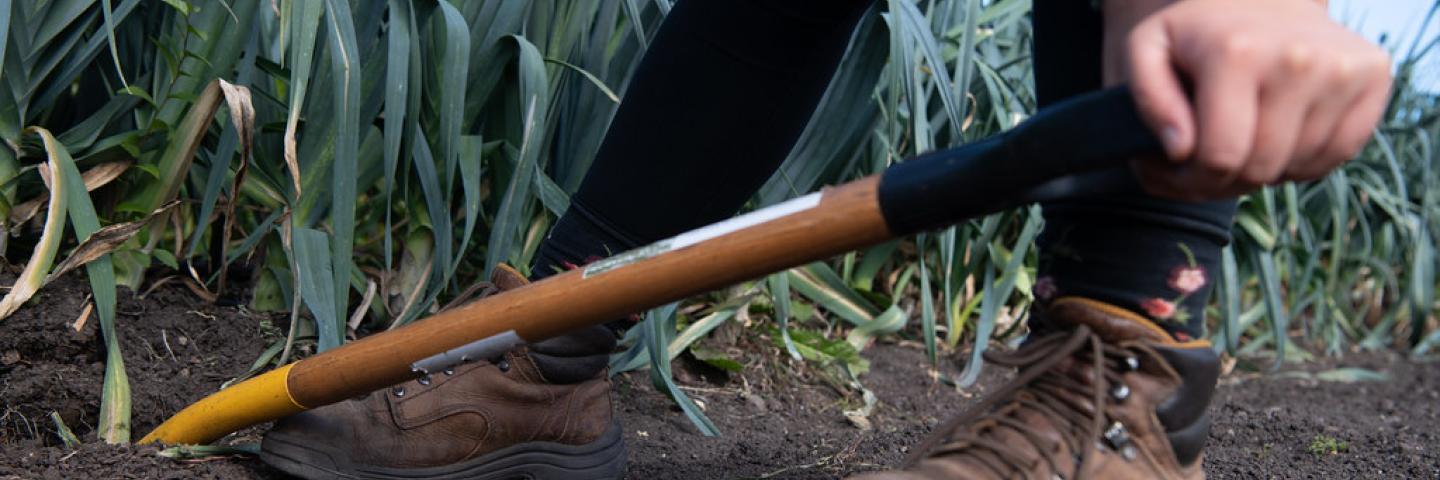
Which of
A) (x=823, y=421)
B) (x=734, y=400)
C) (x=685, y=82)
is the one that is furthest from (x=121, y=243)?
(x=823, y=421)

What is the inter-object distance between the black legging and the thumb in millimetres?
247

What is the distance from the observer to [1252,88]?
1.95ft

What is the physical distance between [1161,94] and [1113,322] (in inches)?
11.7

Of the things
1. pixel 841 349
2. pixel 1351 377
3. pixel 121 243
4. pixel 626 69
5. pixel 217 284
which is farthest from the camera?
pixel 1351 377

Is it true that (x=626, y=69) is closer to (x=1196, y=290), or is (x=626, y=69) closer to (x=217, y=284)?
(x=217, y=284)

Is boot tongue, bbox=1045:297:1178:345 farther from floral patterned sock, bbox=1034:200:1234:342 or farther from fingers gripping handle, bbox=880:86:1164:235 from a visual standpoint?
fingers gripping handle, bbox=880:86:1164:235

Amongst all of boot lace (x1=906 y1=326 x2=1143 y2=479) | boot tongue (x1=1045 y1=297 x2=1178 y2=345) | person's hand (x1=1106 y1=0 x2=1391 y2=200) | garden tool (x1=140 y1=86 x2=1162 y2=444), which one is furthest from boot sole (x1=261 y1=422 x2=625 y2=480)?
person's hand (x1=1106 y1=0 x2=1391 y2=200)

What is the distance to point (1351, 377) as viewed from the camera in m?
2.62

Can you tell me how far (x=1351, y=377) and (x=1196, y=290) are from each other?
209 centimetres

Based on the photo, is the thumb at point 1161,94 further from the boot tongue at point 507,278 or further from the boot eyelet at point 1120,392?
the boot tongue at point 507,278

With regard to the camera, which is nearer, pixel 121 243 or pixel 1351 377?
pixel 121 243

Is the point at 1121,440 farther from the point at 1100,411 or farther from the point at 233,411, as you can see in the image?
the point at 233,411

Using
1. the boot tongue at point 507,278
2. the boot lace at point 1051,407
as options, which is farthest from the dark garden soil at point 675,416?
the boot lace at point 1051,407

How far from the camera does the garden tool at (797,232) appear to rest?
26.1 inches
